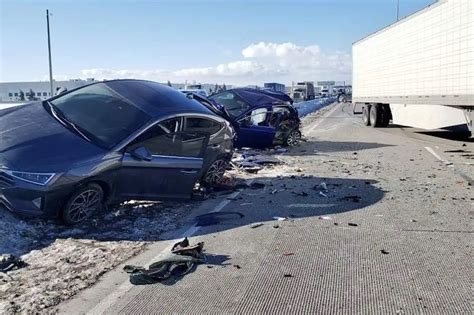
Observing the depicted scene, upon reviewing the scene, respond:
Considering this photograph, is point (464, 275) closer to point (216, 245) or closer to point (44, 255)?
point (216, 245)

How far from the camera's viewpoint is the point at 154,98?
25.3 feet

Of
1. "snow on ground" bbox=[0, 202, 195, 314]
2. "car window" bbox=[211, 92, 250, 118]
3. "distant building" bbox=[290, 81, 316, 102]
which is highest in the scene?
"distant building" bbox=[290, 81, 316, 102]

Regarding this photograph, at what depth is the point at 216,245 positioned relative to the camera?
5.66m

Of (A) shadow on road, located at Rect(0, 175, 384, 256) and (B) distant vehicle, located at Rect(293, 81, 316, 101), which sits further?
(B) distant vehicle, located at Rect(293, 81, 316, 101)

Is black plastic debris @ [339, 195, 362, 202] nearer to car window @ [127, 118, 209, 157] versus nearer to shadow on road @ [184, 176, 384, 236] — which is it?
shadow on road @ [184, 176, 384, 236]

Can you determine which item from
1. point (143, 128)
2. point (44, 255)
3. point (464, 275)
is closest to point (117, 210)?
point (143, 128)

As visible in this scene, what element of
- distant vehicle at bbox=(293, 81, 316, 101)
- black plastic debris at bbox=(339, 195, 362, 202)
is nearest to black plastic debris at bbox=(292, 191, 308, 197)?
black plastic debris at bbox=(339, 195, 362, 202)

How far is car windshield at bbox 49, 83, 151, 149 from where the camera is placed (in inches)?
266

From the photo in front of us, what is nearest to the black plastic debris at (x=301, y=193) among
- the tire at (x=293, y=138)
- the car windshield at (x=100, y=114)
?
the car windshield at (x=100, y=114)

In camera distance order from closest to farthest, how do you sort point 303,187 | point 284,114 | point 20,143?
point 20,143 < point 303,187 < point 284,114

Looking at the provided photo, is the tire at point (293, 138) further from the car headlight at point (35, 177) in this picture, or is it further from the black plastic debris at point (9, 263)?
the black plastic debris at point (9, 263)

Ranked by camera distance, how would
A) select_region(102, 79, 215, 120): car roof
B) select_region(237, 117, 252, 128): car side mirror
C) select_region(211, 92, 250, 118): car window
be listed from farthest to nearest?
select_region(211, 92, 250, 118): car window
select_region(237, 117, 252, 128): car side mirror
select_region(102, 79, 215, 120): car roof

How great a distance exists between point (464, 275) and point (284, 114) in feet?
35.4

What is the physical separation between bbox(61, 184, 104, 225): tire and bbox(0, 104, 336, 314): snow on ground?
0.13 meters
